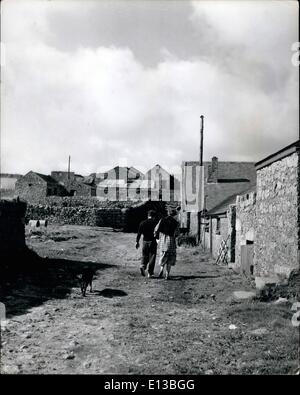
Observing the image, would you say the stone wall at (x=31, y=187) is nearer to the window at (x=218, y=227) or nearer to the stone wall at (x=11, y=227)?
the window at (x=218, y=227)

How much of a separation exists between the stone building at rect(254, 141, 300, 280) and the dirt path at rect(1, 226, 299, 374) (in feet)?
3.33

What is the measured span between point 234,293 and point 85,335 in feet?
11.8

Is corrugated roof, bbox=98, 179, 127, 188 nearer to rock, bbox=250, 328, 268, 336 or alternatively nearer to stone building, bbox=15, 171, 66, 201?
stone building, bbox=15, 171, 66, 201

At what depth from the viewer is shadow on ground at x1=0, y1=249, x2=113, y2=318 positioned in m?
7.82

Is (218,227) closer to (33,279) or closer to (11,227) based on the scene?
(11,227)

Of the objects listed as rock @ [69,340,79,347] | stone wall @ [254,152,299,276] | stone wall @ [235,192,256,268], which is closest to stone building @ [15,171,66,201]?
stone wall @ [235,192,256,268]

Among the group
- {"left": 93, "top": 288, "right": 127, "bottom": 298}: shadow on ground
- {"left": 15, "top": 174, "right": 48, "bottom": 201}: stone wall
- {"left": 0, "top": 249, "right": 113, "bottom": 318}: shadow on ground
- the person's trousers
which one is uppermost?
{"left": 15, "top": 174, "right": 48, "bottom": 201}: stone wall

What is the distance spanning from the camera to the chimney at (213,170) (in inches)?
1238

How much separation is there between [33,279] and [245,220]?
22.6 ft

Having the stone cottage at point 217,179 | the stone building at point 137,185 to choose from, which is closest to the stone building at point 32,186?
the stone building at point 137,185

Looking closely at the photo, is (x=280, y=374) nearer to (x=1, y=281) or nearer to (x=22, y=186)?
(x=1, y=281)

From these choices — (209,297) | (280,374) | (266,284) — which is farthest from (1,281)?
(280,374)

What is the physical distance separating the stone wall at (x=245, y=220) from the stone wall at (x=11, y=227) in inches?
281

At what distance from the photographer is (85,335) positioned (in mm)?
5969
